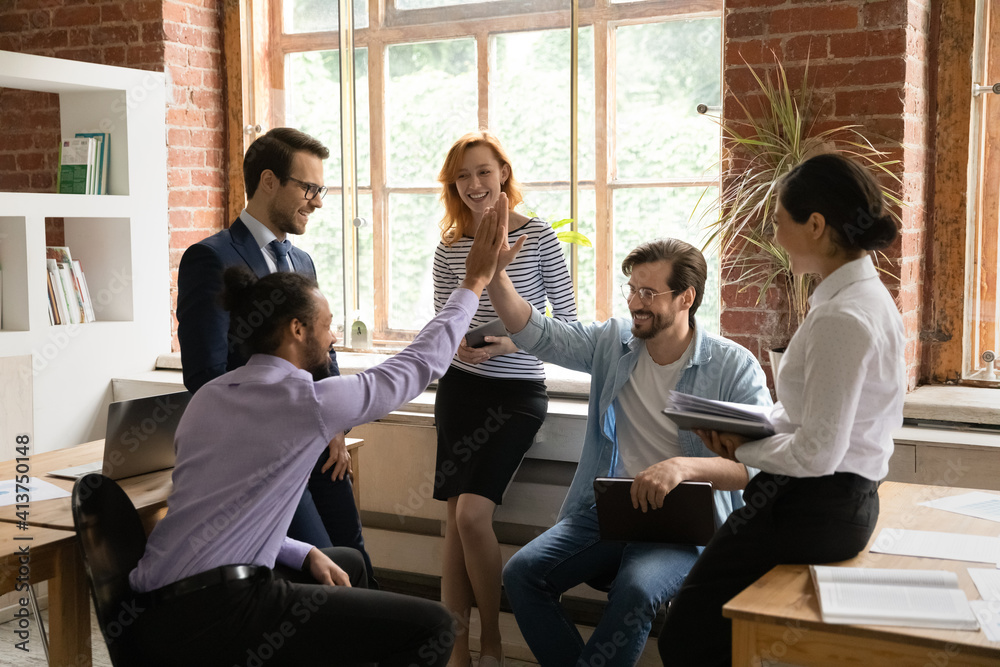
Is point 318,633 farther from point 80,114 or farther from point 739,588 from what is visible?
point 80,114

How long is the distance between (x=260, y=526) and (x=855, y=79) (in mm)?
2345

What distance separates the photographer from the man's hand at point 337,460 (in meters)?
2.61

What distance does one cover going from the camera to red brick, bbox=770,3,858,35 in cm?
303

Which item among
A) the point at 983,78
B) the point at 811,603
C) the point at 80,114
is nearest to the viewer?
the point at 811,603

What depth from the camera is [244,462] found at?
1.82m

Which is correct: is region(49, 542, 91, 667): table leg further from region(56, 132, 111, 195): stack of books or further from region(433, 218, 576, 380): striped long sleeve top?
region(56, 132, 111, 195): stack of books

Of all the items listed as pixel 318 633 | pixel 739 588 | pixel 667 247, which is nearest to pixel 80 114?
pixel 667 247

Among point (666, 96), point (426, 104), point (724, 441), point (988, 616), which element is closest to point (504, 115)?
point (426, 104)

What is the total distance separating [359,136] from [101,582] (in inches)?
111

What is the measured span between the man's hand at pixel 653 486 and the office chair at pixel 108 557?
114cm

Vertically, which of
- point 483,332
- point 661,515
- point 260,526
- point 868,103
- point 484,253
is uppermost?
point 868,103

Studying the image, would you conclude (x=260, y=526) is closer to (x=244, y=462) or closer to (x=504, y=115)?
(x=244, y=462)

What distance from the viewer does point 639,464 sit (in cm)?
260

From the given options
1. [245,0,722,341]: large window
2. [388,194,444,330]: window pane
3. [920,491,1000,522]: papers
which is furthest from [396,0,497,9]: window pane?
[920,491,1000,522]: papers
